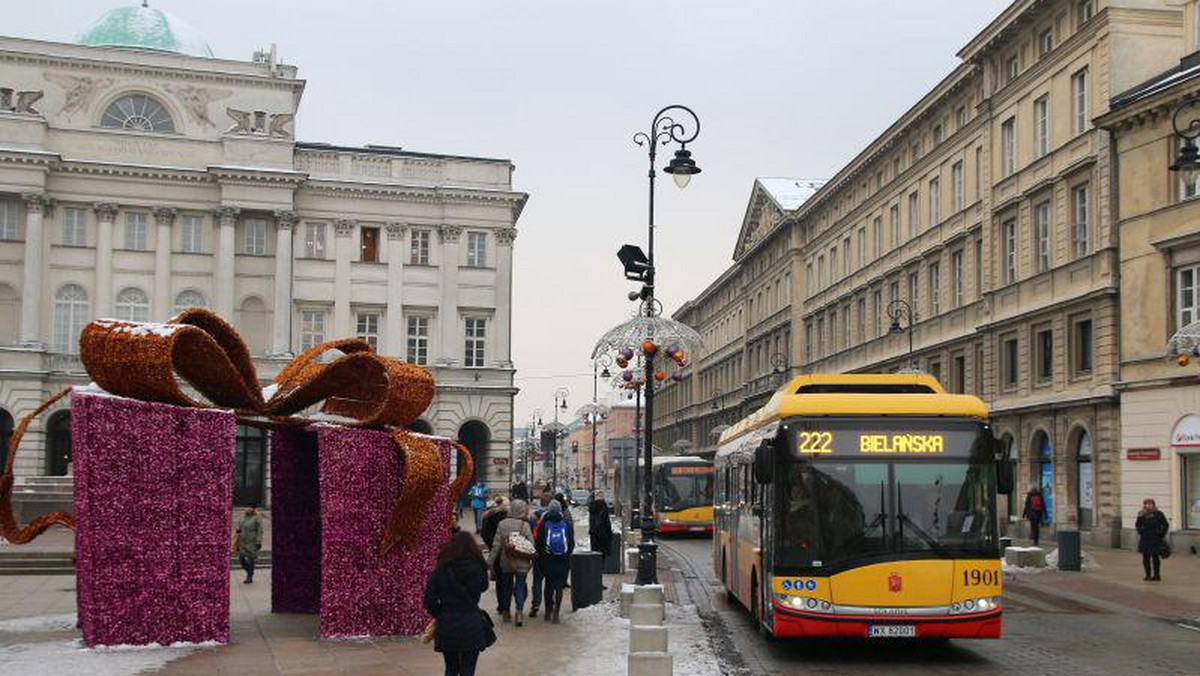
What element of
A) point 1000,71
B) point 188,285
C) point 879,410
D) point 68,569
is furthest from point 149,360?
point 188,285

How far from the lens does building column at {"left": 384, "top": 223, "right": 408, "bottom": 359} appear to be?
6106cm

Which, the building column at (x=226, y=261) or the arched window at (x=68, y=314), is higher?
the building column at (x=226, y=261)

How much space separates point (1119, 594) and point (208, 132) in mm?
46108

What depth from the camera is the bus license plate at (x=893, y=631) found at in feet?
45.4

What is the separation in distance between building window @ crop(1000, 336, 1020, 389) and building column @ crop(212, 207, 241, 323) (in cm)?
3232

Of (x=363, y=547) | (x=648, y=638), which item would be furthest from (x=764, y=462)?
(x=363, y=547)

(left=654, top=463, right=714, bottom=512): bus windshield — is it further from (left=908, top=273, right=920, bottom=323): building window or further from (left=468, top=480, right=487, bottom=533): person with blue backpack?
(left=908, top=273, right=920, bottom=323): building window

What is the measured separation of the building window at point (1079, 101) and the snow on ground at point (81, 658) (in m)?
32.8

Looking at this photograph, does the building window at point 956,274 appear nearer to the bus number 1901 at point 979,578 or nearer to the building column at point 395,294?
the building column at point 395,294

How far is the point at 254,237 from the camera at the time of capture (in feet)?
197

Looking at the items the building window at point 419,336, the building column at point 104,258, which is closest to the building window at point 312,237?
the building window at point 419,336

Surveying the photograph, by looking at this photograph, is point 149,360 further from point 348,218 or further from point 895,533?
point 348,218

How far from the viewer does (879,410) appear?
14477mm

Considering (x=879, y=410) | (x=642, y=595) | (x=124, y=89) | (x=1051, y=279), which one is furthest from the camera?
(x=124, y=89)
